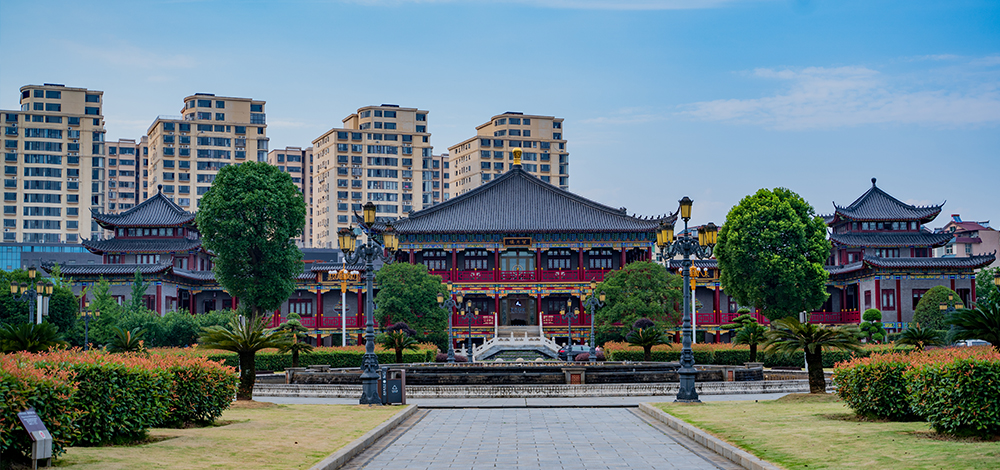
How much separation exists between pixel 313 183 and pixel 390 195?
15.5 m

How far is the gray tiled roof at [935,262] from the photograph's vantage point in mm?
67562

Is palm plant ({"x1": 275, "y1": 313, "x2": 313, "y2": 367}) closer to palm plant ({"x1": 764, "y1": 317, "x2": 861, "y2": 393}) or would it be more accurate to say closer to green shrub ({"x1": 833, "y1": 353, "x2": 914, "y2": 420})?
palm plant ({"x1": 764, "y1": 317, "x2": 861, "y2": 393})

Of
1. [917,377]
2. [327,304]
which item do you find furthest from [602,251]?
[917,377]

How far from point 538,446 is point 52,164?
11993 cm

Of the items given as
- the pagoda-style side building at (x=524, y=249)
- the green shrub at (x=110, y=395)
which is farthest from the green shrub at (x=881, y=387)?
the pagoda-style side building at (x=524, y=249)

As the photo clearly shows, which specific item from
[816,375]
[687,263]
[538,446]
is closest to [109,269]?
[687,263]

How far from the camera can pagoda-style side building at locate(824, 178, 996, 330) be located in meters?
68.1

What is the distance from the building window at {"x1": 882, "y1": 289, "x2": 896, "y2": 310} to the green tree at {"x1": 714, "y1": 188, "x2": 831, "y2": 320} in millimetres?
15235

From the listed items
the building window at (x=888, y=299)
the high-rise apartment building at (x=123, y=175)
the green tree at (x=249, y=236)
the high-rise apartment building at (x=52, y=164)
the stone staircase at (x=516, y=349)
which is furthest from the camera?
the high-rise apartment building at (x=123, y=175)

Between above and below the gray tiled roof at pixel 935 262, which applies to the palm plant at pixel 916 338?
below

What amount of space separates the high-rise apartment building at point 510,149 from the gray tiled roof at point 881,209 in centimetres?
7080

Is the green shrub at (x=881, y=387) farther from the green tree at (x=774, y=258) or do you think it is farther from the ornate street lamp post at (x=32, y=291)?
the green tree at (x=774, y=258)

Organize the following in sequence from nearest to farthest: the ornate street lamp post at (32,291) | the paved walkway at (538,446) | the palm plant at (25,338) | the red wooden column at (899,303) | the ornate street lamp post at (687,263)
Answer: the paved walkway at (538,446), the palm plant at (25,338), the ornate street lamp post at (687,263), the ornate street lamp post at (32,291), the red wooden column at (899,303)

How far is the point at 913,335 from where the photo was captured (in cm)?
3256
